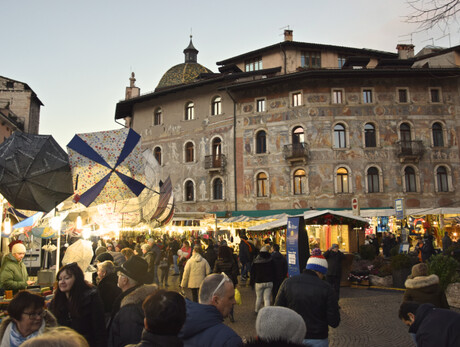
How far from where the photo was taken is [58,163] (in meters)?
7.14

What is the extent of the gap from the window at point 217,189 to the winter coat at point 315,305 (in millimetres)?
25731

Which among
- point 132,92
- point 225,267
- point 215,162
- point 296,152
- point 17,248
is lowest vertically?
point 225,267

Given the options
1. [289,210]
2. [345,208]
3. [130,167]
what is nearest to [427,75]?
[345,208]

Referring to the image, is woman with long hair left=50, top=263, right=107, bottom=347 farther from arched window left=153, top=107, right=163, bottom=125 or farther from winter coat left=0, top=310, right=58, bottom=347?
arched window left=153, top=107, right=163, bottom=125

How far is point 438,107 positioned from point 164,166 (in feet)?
67.3

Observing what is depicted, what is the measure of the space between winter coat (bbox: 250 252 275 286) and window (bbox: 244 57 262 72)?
24.9m

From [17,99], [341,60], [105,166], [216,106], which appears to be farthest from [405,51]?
[17,99]

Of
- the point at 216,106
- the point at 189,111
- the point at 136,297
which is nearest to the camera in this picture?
the point at 136,297

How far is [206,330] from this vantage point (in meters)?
2.75

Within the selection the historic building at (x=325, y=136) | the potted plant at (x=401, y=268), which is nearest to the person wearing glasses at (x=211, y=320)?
the potted plant at (x=401, y=268)

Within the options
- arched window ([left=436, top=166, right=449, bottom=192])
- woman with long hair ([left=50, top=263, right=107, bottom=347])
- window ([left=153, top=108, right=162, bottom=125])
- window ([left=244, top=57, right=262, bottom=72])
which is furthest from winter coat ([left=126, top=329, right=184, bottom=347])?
window ([left=153, top=108, right=162, bottom=125])

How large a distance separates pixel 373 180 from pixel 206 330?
26.5 meters

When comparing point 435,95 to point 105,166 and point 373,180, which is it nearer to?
point 373,180

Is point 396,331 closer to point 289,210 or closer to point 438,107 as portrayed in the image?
point 289,210
